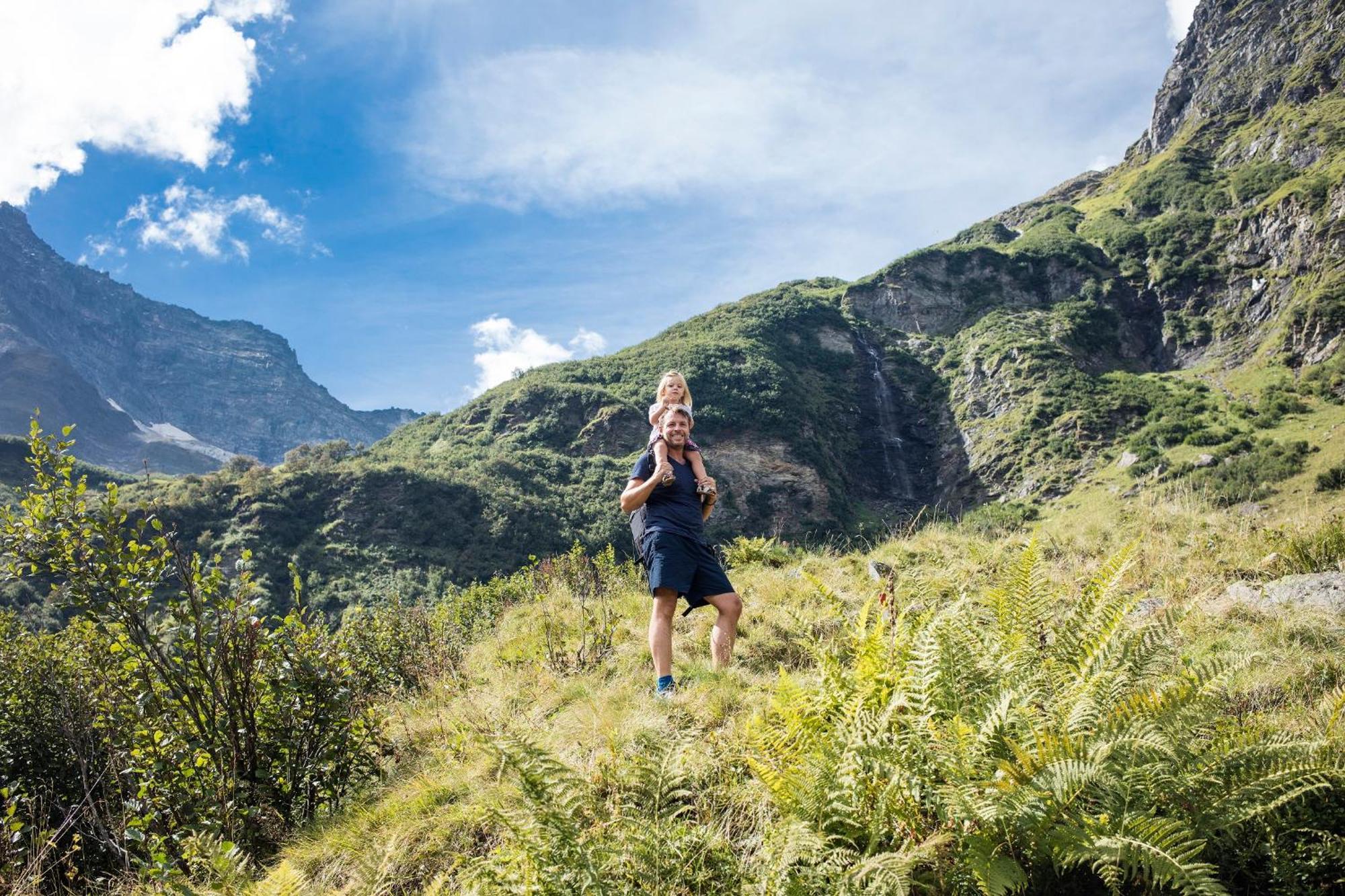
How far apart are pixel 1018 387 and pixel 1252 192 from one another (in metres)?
45.8

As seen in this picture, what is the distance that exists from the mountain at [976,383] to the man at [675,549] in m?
57.6

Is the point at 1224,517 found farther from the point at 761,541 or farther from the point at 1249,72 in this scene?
the point at 1249,72

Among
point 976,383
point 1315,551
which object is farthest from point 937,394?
point 1315,551

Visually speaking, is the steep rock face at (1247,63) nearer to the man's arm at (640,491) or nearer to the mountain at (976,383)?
the mountain at (976,383)

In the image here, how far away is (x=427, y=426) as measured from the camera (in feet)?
348

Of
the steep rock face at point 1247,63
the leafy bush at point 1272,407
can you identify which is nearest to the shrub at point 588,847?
the leafy bush at point 1272,407

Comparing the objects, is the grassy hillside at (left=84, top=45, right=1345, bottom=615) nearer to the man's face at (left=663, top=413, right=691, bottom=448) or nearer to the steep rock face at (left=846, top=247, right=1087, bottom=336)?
the steep rock face at (left=846, top=247, right=1087, bottom=336)

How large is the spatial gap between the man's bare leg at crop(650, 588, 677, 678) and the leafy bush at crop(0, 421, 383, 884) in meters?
1.91

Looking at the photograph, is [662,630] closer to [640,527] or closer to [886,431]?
[640,527]

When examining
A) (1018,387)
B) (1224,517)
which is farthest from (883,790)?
(1018,387)

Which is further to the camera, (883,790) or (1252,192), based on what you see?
(1252,192)

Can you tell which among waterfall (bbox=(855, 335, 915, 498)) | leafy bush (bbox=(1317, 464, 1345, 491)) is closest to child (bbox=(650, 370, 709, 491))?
leafy bush (bbox=(1317, 464, 1345, 491))

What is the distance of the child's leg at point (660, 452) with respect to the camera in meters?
4.13

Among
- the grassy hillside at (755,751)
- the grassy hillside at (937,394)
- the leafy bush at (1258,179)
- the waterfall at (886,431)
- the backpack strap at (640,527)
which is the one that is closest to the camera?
the grassy hillside at (755,751)
